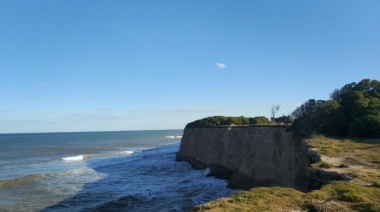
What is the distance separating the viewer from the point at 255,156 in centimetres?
3089

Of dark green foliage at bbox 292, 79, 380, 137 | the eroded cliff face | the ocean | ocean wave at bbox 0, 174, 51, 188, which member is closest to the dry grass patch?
the eroded cliff face

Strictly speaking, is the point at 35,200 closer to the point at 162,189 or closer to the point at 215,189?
the point at 162,189

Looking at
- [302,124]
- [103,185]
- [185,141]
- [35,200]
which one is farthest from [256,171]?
[185,141]

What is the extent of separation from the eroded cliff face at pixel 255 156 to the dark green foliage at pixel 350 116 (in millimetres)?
3128

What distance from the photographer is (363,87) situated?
40.8 metres

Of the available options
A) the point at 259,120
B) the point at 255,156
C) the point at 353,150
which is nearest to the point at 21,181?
the point at 255,156

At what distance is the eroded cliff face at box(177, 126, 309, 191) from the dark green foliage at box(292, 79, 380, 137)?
313 centimetres

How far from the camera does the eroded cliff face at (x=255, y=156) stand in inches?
968

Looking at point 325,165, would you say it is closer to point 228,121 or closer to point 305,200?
point 305,200

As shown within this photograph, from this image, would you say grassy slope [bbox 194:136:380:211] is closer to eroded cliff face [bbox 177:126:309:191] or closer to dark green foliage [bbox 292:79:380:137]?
eroded cliff face [bbox 177:126:309:191]

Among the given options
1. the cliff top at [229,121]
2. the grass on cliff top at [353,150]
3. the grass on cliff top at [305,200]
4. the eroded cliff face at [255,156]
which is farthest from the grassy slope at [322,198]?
the cliff top at [229,121]

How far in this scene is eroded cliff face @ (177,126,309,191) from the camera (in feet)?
80.7

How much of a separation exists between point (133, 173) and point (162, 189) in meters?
12.1

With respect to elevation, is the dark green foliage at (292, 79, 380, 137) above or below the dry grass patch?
above
